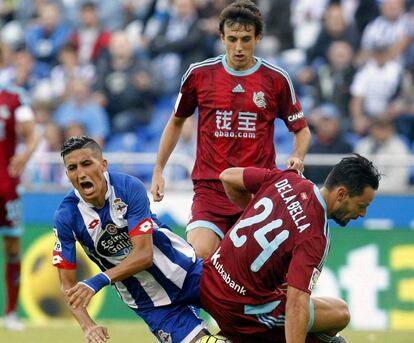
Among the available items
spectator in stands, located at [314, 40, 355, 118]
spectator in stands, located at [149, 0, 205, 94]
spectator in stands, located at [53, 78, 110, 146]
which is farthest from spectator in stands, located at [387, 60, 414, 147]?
Result: spectator in stands, located at [53, 78, 110, 146]

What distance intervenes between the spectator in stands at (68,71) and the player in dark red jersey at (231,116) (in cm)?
761

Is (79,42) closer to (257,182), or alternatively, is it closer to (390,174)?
(390,174)

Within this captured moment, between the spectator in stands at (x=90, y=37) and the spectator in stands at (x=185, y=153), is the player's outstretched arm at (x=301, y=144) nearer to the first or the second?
the spectator in stands at (x=185, y=153)

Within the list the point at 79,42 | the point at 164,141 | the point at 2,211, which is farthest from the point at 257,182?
the point at 79,42

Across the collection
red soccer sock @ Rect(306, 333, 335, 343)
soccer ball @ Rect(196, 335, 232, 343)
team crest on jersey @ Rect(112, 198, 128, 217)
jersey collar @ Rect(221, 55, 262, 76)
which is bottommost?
soccer ball @ Rect(196, 335, 232, 343)

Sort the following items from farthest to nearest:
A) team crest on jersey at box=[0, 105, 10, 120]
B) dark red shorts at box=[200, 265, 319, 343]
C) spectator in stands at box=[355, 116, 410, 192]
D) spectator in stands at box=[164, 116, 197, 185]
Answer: spectator in stands at box=[164, 116, 197, 185] → spectator in stands at box=[355, 116, 410, 192] → team crest on jersey at box=[0, 105, 10, 120] → dark red shorts at box=[200, 265, 319, 343]

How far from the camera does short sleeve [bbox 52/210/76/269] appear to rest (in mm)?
7535

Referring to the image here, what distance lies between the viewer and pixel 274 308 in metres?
7.42

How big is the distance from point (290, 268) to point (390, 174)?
6.54 metres

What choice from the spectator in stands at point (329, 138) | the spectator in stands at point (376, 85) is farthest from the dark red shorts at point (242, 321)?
the spectator in stands at point (376, 85)

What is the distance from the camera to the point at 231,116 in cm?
889

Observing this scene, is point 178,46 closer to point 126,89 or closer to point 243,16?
point 126,89

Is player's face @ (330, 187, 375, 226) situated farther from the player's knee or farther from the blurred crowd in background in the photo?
the blurred crowd in background

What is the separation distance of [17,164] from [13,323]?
5.33 feet
